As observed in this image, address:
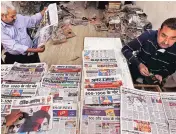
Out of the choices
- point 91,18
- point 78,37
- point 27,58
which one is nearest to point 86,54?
point 27,58

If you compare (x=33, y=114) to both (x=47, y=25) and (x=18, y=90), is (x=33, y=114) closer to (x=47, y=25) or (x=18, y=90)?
(x=18, y=90)

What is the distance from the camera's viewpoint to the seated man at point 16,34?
1.35 metres

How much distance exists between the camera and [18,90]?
111cm

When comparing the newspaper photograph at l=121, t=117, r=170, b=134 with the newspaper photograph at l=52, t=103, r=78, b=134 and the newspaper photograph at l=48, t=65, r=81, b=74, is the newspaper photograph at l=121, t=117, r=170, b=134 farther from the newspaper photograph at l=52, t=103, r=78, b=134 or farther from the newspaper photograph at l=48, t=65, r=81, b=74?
the newspaper photograph at l=48, t=65, r=81, b=74

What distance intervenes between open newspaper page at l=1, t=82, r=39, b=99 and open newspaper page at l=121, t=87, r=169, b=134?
52 centimetres

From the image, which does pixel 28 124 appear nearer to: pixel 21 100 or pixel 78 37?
pixel 21 100

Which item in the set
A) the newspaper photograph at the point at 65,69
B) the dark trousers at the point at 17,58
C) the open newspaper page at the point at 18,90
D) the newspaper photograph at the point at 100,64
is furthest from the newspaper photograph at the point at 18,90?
the dark trousers at the point at 17,58

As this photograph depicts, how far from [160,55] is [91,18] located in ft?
8.81

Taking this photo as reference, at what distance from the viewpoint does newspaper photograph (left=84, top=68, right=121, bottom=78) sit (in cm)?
114

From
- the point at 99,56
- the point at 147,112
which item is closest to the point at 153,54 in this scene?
the point at 99,56

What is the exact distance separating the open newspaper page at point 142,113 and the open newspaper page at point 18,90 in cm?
52

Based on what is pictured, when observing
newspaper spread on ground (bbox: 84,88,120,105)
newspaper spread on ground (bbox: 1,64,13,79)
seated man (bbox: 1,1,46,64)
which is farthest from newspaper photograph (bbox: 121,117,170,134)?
seated man (bbox: 1,1,46,64)

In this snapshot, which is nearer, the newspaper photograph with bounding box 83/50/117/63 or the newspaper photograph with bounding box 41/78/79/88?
the newspaper photograph with bounding box 41/78/79/88

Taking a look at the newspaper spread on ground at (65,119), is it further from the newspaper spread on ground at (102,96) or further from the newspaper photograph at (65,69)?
the newspaper photograph at (65,69)
